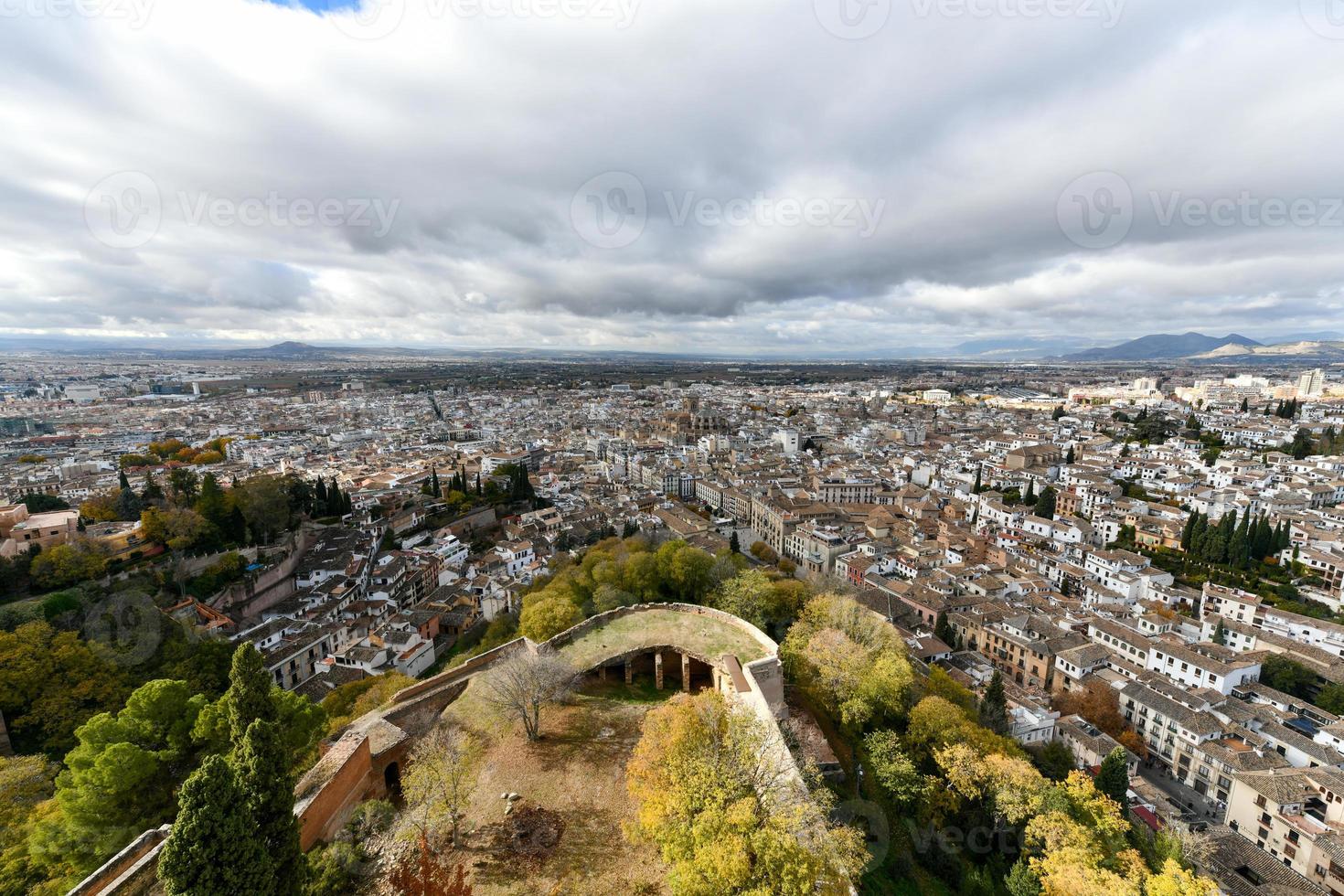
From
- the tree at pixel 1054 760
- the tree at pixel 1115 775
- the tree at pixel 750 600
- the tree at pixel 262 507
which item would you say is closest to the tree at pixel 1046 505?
the tree at pixel 1054 760

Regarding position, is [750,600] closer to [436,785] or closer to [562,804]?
[562,804]

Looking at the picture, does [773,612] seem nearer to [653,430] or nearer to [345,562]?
[345,562]

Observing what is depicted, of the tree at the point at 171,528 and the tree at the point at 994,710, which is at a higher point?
the tree at the point at 171,528

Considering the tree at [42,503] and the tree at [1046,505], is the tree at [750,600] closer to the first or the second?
the tree at [1046,505]

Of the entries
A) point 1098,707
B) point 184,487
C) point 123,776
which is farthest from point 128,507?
point 1098,707

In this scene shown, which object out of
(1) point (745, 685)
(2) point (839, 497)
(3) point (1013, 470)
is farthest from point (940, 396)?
(1) point (745, 685)

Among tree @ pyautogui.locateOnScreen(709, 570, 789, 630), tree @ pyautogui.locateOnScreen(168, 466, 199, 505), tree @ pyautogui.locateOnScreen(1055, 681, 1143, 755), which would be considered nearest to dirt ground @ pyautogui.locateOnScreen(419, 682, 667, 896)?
tree @ pyautogui.locateOnScreen(709, 570, 789, 630)
